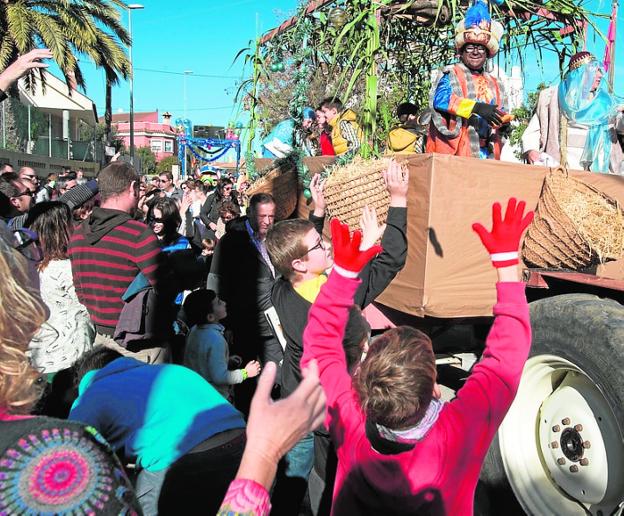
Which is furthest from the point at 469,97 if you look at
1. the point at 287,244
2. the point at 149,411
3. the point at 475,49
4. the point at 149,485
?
the point at 149,485

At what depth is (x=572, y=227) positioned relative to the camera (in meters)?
2.84

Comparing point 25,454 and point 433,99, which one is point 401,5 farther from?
point 25,454

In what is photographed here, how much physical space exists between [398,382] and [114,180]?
2435 millimetres

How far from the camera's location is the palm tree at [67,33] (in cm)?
1484

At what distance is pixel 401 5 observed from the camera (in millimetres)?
3621

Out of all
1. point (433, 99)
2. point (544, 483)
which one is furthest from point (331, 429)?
point (433, 99)

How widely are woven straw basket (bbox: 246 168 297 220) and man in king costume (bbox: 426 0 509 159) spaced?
97 centimetres

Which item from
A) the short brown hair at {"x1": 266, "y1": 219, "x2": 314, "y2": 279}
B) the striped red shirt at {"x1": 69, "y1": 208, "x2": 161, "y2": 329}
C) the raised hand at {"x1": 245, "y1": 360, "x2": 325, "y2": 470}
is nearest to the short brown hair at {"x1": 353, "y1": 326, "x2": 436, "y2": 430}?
the raised hand at {"x1": 245, "y1": 360, "x2": 325, "y2": 470}

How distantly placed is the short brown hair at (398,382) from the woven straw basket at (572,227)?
1478mm

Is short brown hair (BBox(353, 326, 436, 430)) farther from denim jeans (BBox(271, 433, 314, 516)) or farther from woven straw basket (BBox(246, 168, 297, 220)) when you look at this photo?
woven straw basket (BBox(246, 168, 297, 220))

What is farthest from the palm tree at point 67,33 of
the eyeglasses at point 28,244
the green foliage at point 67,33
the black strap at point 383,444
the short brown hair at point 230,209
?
the black strap at point 383,444

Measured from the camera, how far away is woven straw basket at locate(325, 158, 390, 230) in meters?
3.00

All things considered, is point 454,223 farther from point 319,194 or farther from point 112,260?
point 112,260

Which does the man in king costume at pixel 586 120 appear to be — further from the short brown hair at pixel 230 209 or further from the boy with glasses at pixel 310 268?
the short brown hair at pixel 230 209
